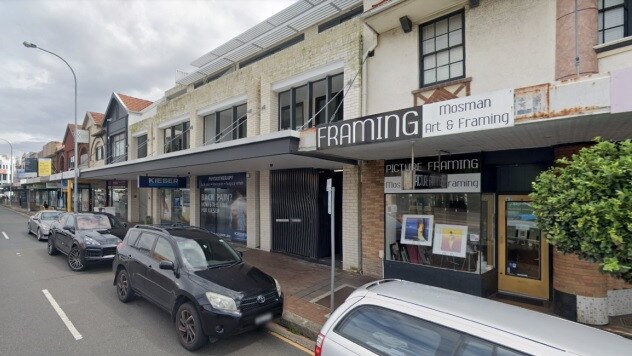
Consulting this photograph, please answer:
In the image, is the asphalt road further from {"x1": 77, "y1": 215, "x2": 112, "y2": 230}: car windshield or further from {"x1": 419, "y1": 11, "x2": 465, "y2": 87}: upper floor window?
{"x1": 419, "y1": 11, "x2": 465, "y2": 87}: upper floor window

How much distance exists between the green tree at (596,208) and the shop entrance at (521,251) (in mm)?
3598

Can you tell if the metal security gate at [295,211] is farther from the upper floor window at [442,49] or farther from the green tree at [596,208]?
the green tree at [596,208]

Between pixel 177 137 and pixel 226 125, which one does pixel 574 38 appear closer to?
pixel 226 125

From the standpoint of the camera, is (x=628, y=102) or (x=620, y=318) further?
(x=620, y=318)

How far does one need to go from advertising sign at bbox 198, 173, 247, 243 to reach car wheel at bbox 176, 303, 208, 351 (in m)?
8.16

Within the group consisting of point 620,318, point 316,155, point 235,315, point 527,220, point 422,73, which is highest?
point 422,73

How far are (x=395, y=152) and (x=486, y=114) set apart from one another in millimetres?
2701

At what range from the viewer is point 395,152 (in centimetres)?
747

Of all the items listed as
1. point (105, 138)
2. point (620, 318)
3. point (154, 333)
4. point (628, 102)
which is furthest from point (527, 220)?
point (105, 138)

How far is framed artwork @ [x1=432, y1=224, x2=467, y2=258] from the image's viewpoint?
7487 mm

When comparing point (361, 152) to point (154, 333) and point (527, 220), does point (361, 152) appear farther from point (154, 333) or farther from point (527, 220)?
point (154, 333)

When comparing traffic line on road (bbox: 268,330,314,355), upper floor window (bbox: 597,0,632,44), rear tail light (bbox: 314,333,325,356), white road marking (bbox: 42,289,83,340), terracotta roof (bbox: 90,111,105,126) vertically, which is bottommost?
traffic line on road (bbox: 268,330,314,355)

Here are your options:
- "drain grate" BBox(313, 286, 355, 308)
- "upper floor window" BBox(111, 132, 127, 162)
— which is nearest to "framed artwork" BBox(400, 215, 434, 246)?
"drain grate" BBox(313, 286, 355, 308)

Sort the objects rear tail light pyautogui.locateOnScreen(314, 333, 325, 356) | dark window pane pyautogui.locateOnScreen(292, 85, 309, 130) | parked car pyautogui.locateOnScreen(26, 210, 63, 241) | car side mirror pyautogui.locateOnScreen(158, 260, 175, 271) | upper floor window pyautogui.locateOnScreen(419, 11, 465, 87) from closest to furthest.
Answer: rear tail light pyautogui.locateOnScreen(314, 333, 325, 356), car side mirror pyautogui.locateOnScreen(158, 260, 175, 271), upper floor window pyautogui.locateOnScreen(419, 11, 465, 87), dark window pane pyautogui.locateOnScreen(292, 85, 309, 130), parked car pyautogui.locateOnScreen(26, 210, 63, 241)
